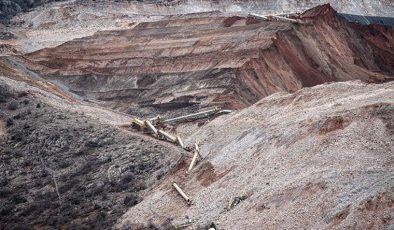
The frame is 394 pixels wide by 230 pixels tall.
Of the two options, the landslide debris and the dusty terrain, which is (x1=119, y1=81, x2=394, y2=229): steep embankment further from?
the landslide debris

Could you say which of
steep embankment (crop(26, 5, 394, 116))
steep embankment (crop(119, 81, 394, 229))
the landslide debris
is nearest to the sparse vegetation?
the landslide debris

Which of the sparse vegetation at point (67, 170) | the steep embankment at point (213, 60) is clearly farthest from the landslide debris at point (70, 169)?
the steep embankment at point (213, 60)

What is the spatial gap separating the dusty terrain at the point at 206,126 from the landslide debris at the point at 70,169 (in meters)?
0.07

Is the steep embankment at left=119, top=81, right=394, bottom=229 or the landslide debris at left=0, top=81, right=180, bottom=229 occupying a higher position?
the steep embankment at left=119, top=81, right=394, bottom=229

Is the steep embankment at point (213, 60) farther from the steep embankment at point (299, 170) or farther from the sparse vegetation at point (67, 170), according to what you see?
the steep embankment at point (299, 170)

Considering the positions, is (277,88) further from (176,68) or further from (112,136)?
(112,136)

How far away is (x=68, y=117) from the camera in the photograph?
3025 centimetres

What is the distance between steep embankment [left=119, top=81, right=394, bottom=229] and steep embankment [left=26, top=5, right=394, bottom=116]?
9.05 m

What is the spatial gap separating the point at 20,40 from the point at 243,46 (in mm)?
23208

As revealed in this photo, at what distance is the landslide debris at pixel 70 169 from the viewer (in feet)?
72.7

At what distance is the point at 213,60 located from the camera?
37.2 metres

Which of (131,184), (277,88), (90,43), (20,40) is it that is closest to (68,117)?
(131,184)

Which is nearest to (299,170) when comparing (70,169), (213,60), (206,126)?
(206,126)

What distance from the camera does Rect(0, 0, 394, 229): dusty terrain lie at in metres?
17.9
